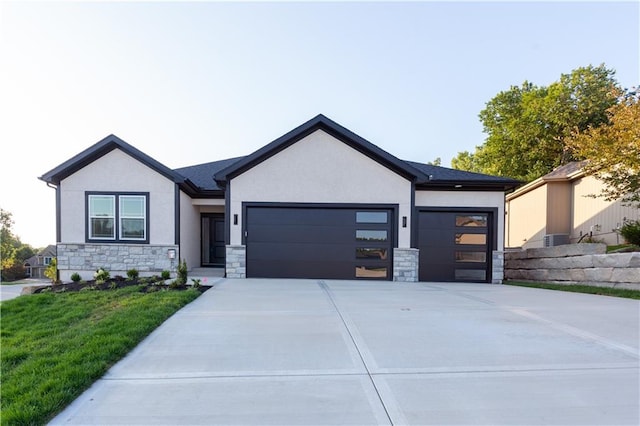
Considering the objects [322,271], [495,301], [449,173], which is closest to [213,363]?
[495,301]

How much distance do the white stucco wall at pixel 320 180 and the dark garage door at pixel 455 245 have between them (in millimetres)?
797

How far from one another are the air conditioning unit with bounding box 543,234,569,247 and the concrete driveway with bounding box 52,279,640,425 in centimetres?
954

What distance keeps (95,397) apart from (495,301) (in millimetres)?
6666

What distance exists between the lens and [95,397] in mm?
2473

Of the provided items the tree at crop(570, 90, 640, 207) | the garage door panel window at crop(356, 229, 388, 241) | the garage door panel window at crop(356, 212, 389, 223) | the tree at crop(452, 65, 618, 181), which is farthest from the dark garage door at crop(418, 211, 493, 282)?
the tree at crop(452, 65, 618, 181)

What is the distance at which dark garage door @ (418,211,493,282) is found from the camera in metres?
9.66

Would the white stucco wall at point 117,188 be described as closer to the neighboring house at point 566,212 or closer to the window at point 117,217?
the window at point 117,217

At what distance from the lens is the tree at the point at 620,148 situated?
8.30m

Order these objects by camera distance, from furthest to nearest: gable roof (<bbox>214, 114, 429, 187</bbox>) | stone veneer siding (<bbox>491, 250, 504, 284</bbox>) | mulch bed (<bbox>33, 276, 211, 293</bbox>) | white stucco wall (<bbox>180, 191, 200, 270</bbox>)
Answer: white stucco wall (<bbox>180, 191, 200, 270</bbox>) < stone veneer siding (<bbox>491, 250, 504, 284</bbox>) < gable roof (<bbox>214, 114, 429, 187</bbox>) < mulch bed (<bbox>33, 276, 211, 293</bbox>)

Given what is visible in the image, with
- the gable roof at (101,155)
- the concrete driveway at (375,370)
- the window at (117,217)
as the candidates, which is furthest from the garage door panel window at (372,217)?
the window at (117,217)

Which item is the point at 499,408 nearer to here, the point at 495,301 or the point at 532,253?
the point at 495,301

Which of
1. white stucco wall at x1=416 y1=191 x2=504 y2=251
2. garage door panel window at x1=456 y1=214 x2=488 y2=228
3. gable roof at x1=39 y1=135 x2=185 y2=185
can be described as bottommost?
garage door panel window at x1=456 y1=214 x2=488 y2=228

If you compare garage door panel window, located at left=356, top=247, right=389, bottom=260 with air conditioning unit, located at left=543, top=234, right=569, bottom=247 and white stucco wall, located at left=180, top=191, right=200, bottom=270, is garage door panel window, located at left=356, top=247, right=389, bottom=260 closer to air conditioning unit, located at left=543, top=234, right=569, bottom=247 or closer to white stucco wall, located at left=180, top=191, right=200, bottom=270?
white stucco wall, located at left=180, top=191, right=200, bottom=270

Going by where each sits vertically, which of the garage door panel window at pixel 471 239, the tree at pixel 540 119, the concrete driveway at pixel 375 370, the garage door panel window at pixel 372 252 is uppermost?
the tree at pixel 540 119
